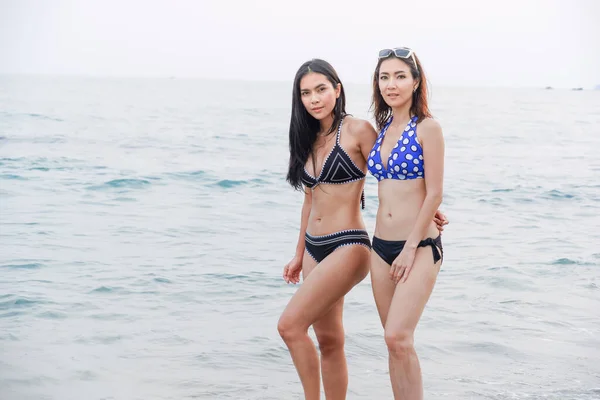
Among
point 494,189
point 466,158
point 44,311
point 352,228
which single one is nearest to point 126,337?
point 44,311

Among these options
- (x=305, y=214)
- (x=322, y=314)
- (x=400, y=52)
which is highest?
(x=400, y=52)

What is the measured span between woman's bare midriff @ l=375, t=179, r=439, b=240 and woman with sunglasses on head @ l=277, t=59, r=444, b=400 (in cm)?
24

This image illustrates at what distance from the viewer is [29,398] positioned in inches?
215

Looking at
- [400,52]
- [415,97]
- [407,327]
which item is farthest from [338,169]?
[407,327]

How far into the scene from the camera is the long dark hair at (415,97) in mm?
3938

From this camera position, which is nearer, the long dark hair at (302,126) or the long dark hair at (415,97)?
the long dark hair at (415,97)

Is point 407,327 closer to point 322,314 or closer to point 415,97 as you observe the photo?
point 322,314

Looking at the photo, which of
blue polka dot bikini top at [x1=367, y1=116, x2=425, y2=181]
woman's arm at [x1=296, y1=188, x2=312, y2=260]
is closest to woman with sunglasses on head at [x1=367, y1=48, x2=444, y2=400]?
blue polka dot bikini top at [x1=367, y1=116, x2=425, y2=181]

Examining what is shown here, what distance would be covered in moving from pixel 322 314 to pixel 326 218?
21.1 inches

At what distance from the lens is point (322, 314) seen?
411 centimetres

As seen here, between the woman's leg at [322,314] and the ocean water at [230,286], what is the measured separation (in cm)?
144

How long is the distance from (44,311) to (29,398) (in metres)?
2.35

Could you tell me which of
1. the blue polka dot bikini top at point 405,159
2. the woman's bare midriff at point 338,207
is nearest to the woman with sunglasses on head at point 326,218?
the woman's bare midriff at point 338,207

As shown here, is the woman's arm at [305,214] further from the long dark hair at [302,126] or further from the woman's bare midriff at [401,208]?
the woman's bare midriff at [401,208]
